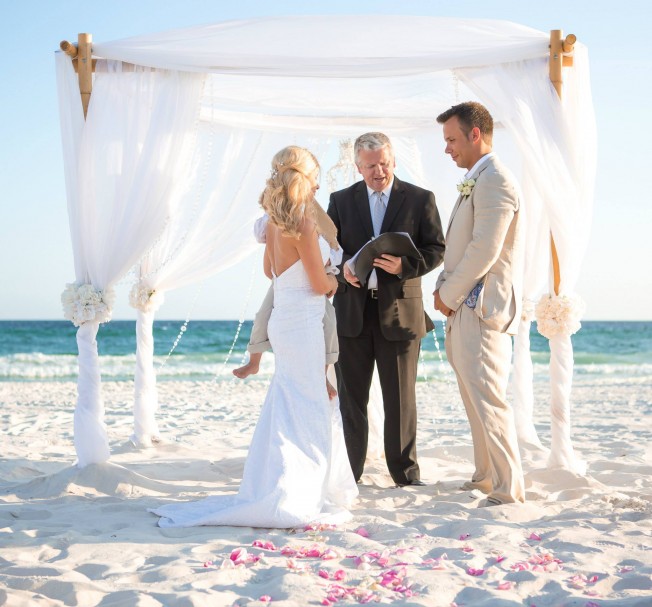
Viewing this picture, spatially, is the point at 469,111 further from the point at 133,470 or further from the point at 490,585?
the point at 133,470

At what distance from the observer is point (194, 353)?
70.5ft

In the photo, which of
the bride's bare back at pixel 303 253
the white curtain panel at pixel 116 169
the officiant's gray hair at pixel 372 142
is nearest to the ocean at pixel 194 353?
the white curtain panel at pixel 116 169

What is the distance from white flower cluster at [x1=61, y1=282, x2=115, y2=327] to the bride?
3.73 feet

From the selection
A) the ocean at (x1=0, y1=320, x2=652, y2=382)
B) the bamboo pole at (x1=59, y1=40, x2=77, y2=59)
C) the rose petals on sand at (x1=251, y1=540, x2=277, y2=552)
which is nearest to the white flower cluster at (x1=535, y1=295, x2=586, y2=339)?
the rose petals on sand at (x1=251, y1=540, x2=277, y2=552)

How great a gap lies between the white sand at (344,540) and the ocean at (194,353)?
8449 mm

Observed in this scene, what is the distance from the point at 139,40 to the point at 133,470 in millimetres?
2513

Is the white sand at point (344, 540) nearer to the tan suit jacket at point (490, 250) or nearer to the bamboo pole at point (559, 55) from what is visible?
the tan suit jacket at point (490, 250)

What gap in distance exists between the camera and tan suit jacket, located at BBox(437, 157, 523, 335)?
153 inches

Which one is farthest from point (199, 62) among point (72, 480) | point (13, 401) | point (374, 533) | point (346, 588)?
point (13, 401)

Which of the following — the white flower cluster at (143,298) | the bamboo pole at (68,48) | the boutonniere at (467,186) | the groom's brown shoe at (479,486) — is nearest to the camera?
the boutonniere at (467,186)

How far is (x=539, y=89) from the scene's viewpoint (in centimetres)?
446

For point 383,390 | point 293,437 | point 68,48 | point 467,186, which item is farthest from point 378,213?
point 68,48

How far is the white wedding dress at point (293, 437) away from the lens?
369cm

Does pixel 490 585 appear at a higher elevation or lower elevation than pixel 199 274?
lower
